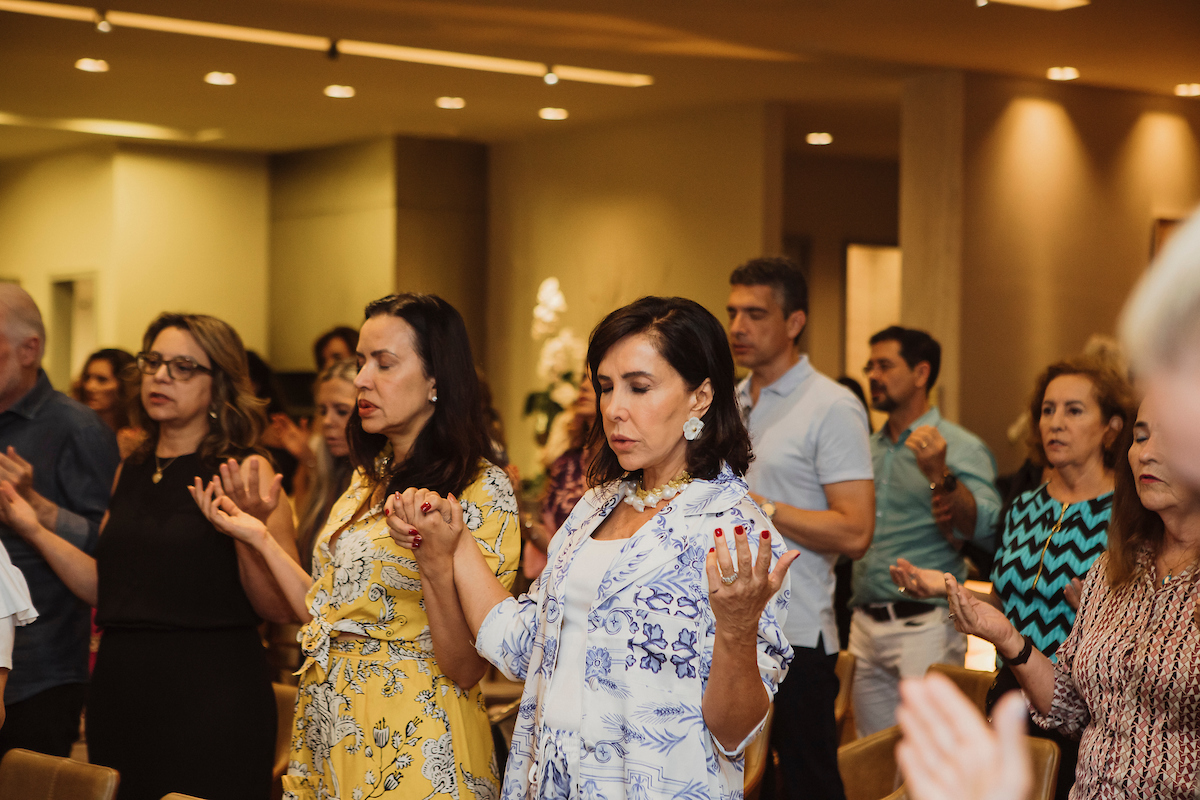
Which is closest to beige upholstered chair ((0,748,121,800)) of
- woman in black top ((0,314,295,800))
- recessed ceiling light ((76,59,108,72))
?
woman in black top ((0,314,295,800))

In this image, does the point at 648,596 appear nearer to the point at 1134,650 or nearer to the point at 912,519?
the point at 1134,650

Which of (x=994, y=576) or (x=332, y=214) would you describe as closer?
(x=994, y=576)

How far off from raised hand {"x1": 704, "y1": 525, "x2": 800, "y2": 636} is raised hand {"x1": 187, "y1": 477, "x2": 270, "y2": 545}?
1.33m

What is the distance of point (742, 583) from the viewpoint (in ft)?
5.75

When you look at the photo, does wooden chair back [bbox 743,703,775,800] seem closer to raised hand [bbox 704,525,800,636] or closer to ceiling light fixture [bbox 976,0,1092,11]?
raised hand [bbox 704,525,800,636]

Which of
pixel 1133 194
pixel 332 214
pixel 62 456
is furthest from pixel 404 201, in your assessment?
pixel 62 456

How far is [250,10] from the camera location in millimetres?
6746

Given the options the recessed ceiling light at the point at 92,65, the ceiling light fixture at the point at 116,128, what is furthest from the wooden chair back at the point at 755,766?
the ceiling light fixture at the point at 116,128

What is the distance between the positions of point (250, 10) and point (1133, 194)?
6.28 meters

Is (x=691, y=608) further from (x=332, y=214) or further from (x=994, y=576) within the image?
(x=332, y=214)

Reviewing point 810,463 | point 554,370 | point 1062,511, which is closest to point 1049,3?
point 554,370

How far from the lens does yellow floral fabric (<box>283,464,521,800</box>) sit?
→ 7.82 feet

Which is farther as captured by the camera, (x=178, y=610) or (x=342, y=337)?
(x=342, y=337)

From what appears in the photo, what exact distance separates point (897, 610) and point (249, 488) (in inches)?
101
